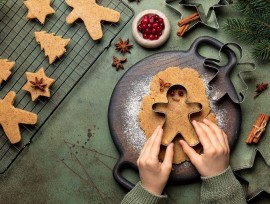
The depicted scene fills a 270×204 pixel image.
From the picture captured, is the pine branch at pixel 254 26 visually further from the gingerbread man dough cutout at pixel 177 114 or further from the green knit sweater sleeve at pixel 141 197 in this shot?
the green knit sweater sleeve at pixel 141 197

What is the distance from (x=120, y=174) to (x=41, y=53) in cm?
75

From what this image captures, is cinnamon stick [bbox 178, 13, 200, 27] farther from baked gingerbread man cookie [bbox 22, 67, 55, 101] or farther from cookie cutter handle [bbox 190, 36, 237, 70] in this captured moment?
baked gingerbread man cookie [bbox 22, 67, 55, 101]

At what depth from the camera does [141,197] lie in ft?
7.17

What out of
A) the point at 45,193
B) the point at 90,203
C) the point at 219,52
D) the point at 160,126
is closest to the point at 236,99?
the point at 219,52

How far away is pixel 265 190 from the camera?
2232mm

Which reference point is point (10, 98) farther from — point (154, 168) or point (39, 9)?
point (154, 168)

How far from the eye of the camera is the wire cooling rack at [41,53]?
2.40 metres

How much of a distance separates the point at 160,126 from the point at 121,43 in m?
0.49

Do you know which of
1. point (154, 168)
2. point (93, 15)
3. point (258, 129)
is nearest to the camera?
point (154, 168)

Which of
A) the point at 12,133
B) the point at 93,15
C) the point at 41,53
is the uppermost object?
the point at 93,15

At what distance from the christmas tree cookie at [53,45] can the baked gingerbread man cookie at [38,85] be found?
0.09 m

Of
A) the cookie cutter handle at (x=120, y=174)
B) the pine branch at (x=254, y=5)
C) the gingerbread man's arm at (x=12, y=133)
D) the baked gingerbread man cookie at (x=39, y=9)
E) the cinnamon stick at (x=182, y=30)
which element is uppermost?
the pine branch at (x=254, y=5)

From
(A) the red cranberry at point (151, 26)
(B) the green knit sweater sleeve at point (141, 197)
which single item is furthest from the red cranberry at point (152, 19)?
(B) the green knit sweater sleeve at point (141, 197)

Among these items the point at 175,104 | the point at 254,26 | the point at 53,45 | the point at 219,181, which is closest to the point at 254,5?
the point at 254,26
